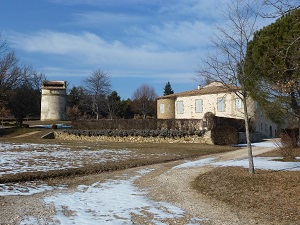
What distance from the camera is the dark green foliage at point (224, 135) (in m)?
28.4

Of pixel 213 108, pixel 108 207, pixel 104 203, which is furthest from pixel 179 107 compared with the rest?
pixel 108 207

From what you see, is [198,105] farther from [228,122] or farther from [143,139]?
[143,139]

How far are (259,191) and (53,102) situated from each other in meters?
48.7

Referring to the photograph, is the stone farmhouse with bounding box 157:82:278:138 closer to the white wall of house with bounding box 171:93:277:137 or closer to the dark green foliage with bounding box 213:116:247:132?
the white wall of house with bounding box 171:93:277:137

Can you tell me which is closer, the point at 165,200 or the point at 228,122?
the point at 165,200

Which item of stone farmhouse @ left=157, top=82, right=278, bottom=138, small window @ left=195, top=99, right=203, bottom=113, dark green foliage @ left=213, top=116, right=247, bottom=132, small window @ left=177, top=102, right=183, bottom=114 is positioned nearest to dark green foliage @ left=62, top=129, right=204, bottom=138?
dark green foliage @ left=213, top=116, right=247, bottom=132

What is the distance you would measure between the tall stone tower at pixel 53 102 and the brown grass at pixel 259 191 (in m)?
44.9

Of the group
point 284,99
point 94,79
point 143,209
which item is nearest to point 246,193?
point 143,209

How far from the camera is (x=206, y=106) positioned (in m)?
42.1

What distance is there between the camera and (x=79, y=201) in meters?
8.52

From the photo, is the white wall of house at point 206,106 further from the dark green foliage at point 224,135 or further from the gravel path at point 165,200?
the gravel path at point 165,200

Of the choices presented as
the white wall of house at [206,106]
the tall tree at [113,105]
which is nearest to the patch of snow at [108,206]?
the white wall of house at [206,106]

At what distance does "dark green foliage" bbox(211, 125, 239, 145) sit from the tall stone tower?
107 ft

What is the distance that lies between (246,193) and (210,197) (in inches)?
39.9
